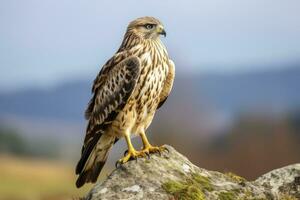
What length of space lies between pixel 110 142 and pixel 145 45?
1.46 metres

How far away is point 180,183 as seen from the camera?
31.6 ft

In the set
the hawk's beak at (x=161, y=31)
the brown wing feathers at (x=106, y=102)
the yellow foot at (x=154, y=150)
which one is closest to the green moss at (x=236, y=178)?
the yellow foot at (x=154, y=150)

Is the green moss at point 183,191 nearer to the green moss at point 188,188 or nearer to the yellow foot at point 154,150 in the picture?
the green moss at point 188,188

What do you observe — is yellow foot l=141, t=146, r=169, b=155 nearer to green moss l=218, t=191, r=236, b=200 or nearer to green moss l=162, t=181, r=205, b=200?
green moss l=162, t=181, r=205, b=200

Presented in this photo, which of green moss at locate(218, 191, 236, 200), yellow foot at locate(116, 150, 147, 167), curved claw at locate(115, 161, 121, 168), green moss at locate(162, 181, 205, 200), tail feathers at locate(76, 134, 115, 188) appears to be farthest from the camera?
tail feathers at locate(76, 134, 115, 188)

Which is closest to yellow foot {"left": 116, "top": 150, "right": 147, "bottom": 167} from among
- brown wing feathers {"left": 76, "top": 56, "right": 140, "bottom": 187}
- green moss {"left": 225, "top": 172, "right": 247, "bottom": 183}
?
brown wing feathers {"left": 76, "top": 56, "right": 140, "bottom": 187}

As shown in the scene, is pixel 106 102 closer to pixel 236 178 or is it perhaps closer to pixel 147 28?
pixel 147 28

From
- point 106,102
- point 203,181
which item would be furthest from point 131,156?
point 106,102

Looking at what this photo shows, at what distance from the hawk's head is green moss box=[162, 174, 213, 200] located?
2.60m

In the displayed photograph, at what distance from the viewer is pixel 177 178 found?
9703mm

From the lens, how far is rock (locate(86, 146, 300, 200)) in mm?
9359

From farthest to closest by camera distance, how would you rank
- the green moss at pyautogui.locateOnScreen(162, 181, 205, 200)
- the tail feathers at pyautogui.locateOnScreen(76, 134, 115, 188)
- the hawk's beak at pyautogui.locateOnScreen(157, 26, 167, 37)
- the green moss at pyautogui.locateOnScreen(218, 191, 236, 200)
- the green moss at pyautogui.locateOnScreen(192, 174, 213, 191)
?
the hawk's beak at pyautogui.locateOnScreen(157, 26, 167, 37), the tail feathers at pyautogui.locateOnScreen(76, 134, 115, 188), the green moss at pyautogui.locateOnScreen(192, 174, 213, 191), the green moss at pyautogui.locateOnScreen(218, 191, 236, 200), the green moss at pyautogui.locateOnScreen(162, 181, 205, 200)

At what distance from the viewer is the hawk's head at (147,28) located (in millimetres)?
11539

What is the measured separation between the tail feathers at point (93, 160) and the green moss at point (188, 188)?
2018mm
